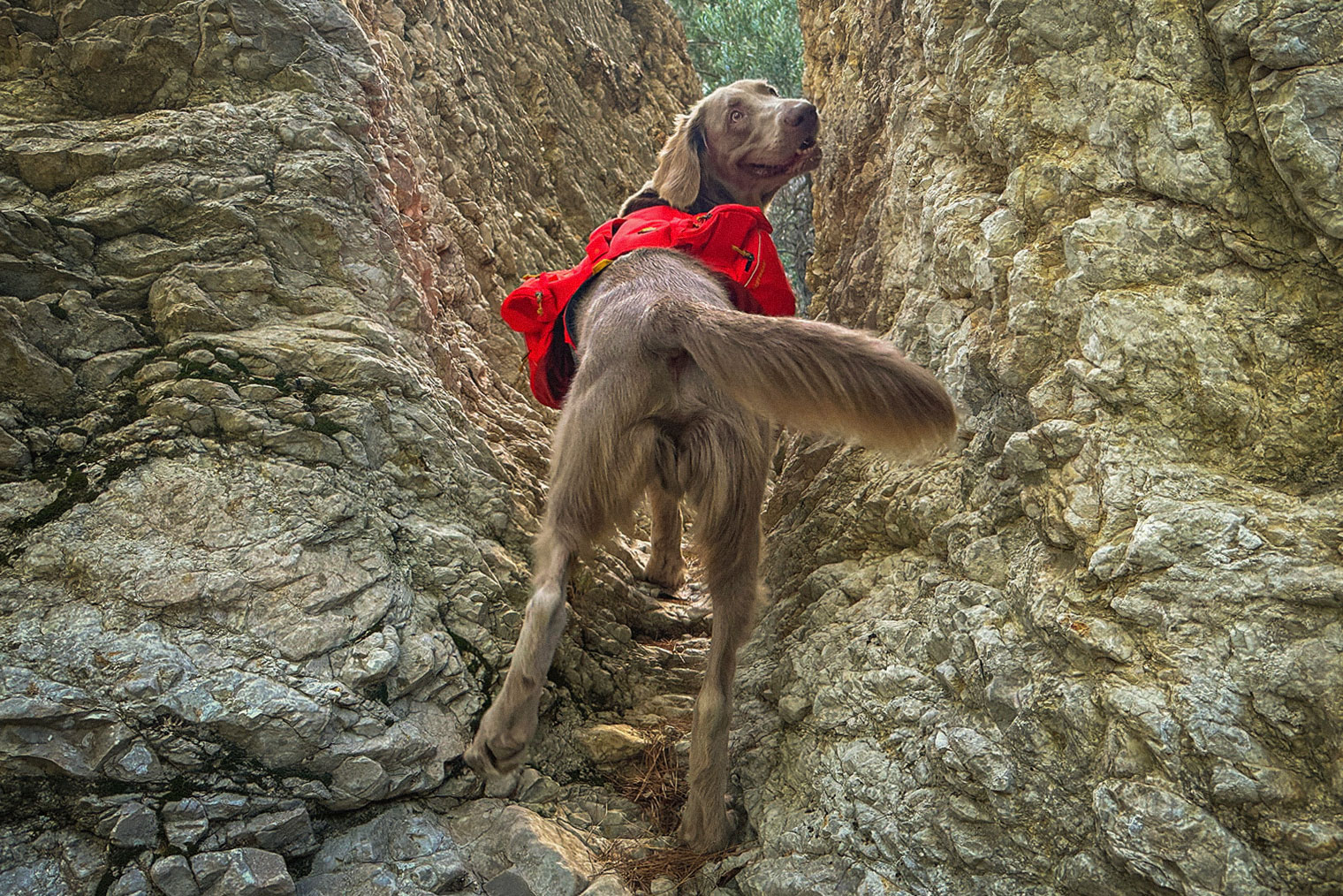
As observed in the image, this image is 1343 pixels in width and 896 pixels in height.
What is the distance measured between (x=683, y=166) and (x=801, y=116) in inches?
21.6

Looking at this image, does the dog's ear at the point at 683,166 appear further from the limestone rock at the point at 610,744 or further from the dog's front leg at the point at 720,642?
the limestone rock at the point at 610,744

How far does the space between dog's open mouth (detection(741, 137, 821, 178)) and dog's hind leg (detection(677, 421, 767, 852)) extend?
1.76 metres

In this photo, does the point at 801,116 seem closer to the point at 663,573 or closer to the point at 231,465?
the point at 663,573

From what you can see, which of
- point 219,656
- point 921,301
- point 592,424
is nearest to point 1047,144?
point 921,301

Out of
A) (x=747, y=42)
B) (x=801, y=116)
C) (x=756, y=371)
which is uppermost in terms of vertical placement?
(x=747, y=42)

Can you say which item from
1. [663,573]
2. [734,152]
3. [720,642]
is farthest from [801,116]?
[720,642]

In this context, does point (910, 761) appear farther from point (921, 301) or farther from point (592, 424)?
point (921, 301)

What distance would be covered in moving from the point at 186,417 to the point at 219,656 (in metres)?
0.75

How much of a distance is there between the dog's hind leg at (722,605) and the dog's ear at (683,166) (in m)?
1.63

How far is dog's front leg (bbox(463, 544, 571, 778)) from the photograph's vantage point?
2.42 metres

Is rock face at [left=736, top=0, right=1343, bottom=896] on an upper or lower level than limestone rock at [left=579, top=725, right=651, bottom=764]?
upper

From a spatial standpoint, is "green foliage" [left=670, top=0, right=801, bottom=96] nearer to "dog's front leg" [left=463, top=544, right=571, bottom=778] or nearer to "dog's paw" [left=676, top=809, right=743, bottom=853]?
"dog's front leg" [left=463, top=544, right=571, bottom=778]

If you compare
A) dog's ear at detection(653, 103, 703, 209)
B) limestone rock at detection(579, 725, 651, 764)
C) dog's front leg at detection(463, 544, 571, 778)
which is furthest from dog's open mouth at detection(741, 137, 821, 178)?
limestone rock at detection(579, 725, 651, 764)

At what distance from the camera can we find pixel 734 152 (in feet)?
12.9
